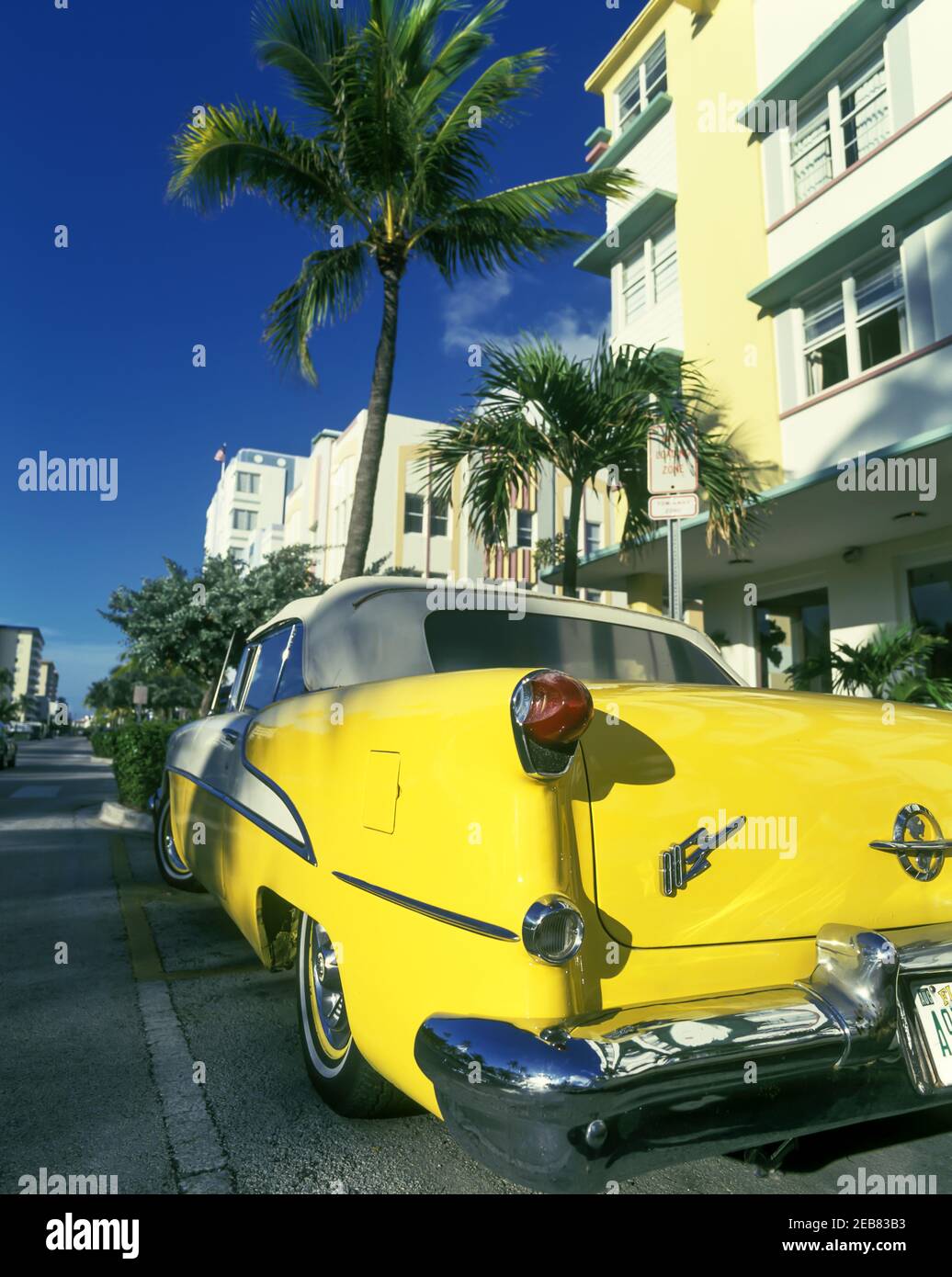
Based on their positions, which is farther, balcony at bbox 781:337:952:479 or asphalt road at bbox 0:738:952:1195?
balcony at bbox 781:337:952:479

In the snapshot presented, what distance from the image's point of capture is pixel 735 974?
1.83m

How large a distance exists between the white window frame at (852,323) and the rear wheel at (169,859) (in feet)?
28.0

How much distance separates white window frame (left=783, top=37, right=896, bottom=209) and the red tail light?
10.7 metres

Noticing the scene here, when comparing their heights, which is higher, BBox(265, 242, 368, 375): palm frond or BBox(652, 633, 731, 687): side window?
BBox(265, 242, 368, 375): palm frond

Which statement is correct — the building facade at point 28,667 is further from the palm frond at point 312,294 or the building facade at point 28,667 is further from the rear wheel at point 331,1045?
the rear wheel at point 331,1045

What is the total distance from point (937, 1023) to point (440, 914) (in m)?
1.09

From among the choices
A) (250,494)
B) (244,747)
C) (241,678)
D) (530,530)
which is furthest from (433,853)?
(250,494)

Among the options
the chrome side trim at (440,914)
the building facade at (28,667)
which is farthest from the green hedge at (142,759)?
the building facade at (28,667)

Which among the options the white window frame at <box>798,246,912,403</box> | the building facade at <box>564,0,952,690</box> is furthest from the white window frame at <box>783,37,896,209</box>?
the white window frame at <box>798,246,912,403</box>

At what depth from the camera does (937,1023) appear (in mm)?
1822

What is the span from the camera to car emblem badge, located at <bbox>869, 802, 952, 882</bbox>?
6.68 ft

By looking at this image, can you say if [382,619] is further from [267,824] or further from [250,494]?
[250,494]

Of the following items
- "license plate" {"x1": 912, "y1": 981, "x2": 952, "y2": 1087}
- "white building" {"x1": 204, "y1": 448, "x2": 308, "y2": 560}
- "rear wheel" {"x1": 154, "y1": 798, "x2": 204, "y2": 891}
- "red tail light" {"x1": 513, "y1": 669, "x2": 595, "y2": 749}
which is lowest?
"rear wheel" {"x1": 154, "y1": 798, "x2": 204, "y2": 891}

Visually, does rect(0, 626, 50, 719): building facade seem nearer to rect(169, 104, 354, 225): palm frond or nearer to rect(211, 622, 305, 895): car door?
rect(169, 104, 354, 225): palm frond
